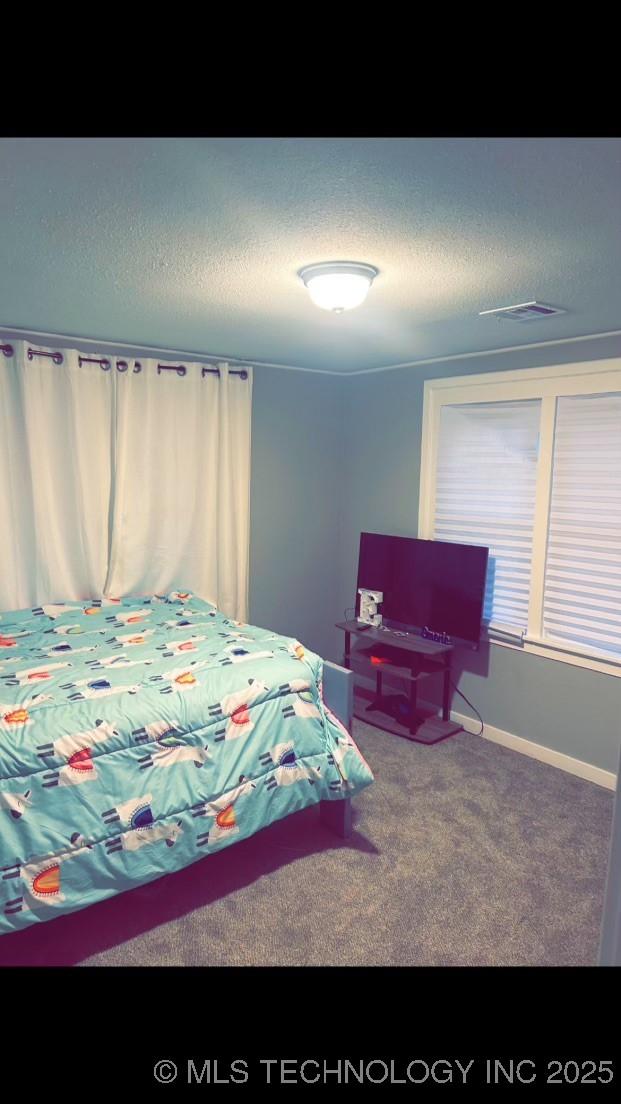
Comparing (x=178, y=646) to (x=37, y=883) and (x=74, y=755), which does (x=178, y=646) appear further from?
(x=37, y=883)

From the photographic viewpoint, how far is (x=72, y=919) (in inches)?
91.9

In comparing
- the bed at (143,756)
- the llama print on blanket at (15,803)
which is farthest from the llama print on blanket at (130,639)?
the llama print on blanket at (15,803)

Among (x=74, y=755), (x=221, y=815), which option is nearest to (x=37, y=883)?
(x=74, y=755)

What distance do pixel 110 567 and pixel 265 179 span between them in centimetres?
283

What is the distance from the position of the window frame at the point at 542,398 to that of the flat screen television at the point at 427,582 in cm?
26

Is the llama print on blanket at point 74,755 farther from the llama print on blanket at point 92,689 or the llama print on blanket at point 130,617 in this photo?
the llama print on blanket at point 130,617

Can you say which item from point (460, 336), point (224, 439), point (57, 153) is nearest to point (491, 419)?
point (460, 336)

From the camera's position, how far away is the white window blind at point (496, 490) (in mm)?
3703

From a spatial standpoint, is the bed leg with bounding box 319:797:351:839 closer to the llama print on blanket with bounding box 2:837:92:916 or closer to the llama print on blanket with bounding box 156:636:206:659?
the llama print on blanket with bounding box 156:636:206:659

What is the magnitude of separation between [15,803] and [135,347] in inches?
111

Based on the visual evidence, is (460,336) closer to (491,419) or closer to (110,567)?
(491,419)

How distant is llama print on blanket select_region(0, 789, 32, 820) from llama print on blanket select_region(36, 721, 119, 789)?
69 millimetres

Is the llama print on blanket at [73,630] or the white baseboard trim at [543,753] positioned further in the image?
the white baseboard trim at [543,753]
